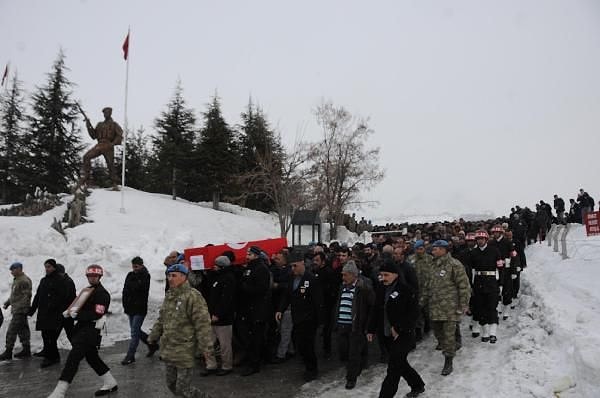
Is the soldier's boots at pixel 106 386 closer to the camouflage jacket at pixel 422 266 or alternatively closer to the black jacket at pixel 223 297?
the black jacket at pixel 223 297

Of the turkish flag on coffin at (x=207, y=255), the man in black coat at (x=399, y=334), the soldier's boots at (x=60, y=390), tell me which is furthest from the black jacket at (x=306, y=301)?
the soldier's boots at (x=60, y=390)

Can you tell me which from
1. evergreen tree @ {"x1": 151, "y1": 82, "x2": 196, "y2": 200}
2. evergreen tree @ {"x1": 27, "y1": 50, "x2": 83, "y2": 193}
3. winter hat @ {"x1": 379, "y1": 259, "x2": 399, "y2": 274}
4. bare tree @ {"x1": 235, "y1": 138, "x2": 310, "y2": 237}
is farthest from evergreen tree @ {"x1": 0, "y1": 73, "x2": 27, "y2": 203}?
winter hat @ {"x1": 379, "y1": 259, "x2": 399, "y2": 274}

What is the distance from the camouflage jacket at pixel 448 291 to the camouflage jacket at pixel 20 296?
757 cm

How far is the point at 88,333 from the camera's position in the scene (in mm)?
6020

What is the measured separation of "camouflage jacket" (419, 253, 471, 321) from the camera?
6.68m

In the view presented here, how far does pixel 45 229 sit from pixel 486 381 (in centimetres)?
1451

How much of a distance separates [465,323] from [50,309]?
8354mm

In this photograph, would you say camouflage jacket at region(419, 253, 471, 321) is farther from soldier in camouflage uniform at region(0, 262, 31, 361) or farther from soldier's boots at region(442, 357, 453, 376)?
soldier in camouflage uniform at region(0, 262, 31, 361)

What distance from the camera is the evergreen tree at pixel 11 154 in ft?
95.9

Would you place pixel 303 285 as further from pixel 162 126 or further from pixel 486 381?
pixel 162 126

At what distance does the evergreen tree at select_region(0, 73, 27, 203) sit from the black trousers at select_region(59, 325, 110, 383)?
27.3m

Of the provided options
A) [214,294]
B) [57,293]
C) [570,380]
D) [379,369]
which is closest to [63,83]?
[57,293]

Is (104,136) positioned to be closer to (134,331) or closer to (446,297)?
(134,331)

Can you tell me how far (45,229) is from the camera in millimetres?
15023
